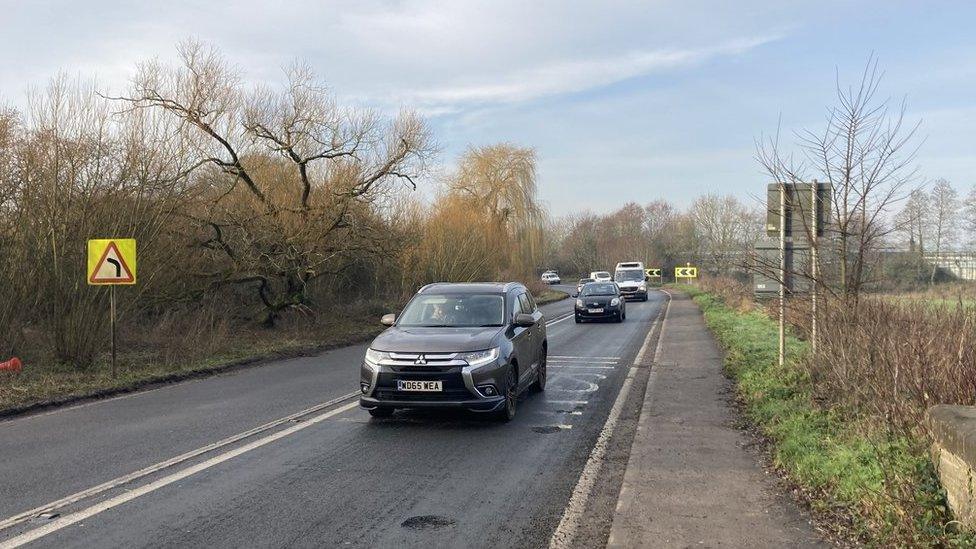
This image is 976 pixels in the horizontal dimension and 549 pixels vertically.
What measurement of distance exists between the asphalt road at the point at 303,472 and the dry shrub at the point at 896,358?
2.47 metres

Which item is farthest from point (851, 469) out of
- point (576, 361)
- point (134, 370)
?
point (134, 370)

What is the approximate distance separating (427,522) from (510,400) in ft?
12.4

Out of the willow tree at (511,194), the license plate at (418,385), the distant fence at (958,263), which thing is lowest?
the license plate at (418,385)

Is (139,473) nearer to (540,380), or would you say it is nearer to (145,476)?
(145,476)

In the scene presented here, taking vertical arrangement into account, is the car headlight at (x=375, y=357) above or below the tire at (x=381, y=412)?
above

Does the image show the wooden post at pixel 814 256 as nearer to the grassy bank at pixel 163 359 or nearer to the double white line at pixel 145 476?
the double white line at pixel 145 476

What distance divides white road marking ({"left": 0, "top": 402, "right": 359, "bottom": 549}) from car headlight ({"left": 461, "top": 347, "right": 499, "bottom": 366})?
7.06 ft

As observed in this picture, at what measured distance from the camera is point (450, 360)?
8016 mm

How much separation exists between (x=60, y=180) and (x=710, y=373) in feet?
42.3

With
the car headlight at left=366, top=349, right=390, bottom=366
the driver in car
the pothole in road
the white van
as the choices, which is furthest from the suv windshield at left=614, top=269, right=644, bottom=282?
the pothole in road

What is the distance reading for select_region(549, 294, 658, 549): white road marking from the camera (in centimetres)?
478

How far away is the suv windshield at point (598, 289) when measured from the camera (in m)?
→ 27.2

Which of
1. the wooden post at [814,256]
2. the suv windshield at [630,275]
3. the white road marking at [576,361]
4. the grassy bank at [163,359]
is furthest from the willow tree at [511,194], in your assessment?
the wooden post at [814,256]

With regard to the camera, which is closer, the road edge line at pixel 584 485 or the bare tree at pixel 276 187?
the road edge line at pixel 584 485
